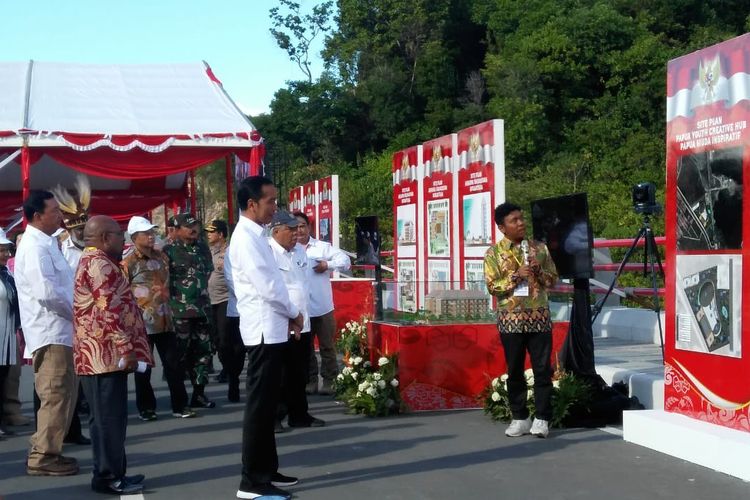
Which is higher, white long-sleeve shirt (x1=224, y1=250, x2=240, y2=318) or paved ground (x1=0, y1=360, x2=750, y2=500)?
white long-sleeve shirt (x1=224, y1=250, x2=240, y2=318)

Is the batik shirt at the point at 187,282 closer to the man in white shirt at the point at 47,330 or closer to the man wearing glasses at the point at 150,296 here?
the man wearing glasses at the point at 150,296

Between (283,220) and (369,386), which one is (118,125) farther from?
(283,220)

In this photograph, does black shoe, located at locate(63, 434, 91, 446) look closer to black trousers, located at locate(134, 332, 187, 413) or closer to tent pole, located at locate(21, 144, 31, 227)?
black trousers, located at locate(134, 332, 187, 413)

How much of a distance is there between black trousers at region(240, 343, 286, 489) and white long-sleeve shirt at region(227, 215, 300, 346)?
0.30 ft

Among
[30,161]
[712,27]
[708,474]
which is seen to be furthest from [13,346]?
[712,27]

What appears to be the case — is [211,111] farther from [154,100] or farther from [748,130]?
[748,130]

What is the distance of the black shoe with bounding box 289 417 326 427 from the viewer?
325 inches

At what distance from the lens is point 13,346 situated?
325 inches

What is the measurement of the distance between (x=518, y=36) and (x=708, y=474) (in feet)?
137

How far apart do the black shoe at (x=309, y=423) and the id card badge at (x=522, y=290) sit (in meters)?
2.08

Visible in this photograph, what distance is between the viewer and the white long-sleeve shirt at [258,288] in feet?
19.4

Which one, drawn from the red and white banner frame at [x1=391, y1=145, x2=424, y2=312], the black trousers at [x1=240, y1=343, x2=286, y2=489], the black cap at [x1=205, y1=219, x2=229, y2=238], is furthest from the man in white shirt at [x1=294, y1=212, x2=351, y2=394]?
the black trousers at [x1=240, y1=343, x2=286, y2=489]

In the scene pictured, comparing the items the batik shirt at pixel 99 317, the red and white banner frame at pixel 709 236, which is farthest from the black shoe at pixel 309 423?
the red and white banner frame at pixel 709 236

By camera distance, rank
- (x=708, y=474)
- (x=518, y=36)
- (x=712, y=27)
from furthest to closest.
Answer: (x=518, y=36), (x=712, y=27), (x=708, y=474)
